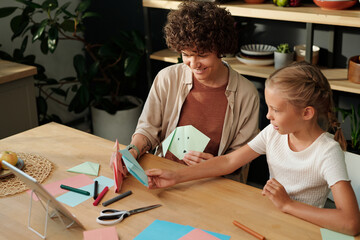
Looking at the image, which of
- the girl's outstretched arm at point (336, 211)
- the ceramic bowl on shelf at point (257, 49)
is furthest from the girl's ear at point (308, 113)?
the ceramic bowl on shelf at point (257, 49)

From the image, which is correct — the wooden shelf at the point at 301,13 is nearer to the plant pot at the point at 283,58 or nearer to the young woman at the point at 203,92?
the plant pot at the point at 283,58

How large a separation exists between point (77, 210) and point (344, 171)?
2.76 feet

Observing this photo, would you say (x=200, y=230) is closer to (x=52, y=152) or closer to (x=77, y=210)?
(x=77, y=210)

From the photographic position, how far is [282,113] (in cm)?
143

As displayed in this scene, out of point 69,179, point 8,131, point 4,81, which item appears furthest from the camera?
point 8,131

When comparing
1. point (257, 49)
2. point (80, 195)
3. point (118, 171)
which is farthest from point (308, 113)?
point (257, 49)

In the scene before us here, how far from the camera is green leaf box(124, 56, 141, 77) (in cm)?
325

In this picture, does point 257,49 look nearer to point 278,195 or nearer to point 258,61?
point 258,61

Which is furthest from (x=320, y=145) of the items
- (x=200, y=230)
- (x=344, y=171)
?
A: (x=200, y=230)

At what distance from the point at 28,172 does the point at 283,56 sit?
1.76 meters

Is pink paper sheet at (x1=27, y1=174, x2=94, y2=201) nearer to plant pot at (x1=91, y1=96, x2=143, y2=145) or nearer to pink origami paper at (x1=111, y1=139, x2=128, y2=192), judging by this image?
pink origami paper at (x1=111, y1=139, x2=128, y2=192)

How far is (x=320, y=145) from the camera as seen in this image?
146 cm

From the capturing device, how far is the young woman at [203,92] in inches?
72.3

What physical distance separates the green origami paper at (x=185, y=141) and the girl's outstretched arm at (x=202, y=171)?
0.33ft
